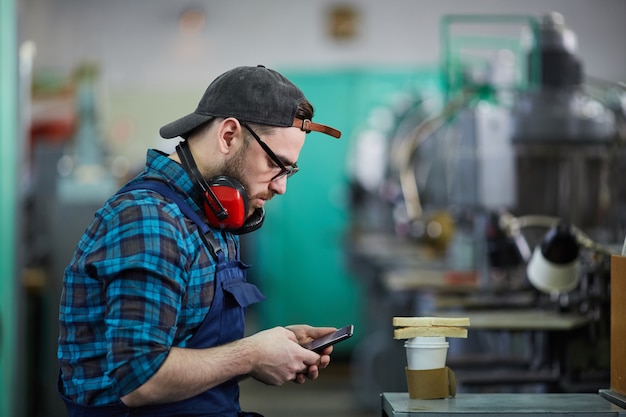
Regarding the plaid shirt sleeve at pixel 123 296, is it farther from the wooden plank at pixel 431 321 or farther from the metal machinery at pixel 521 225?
the metal machinery at pixel 521 225

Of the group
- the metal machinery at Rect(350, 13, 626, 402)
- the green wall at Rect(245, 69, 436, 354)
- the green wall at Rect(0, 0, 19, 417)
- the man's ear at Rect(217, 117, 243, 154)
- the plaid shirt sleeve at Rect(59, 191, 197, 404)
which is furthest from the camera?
the green wall at Rect(245, 69, 436, 354)

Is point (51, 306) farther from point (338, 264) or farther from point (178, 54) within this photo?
point (178, 54)

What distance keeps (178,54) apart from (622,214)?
21.4 feet

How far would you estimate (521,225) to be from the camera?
183 inches

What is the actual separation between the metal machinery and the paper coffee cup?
1.20 metres

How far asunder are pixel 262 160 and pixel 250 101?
131mm

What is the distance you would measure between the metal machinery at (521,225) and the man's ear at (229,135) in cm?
160

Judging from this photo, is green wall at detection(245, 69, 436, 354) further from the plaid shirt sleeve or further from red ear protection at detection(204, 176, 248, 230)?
the plaid shirt sleeve

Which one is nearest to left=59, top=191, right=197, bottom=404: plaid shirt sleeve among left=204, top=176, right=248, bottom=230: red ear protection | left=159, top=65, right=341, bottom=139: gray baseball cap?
left=204, top=176, right=248, bottom=230: red ear protection

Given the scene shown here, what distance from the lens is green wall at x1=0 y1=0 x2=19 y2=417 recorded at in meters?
4.42

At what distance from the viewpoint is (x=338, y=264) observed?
33.7 feet

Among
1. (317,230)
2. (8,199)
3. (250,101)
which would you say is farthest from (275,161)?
(317,230)

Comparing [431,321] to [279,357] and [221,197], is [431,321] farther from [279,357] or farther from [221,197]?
[221,197]

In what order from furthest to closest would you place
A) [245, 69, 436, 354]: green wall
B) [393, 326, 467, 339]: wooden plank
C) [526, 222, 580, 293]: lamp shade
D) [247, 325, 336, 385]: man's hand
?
1. [245, 69, 436, 354]: green wall
2. [526, 222, 580, 293]: lamp shade
3. [393, 326, 467, 339]: wooden plank
4. [247, 325, 336, 385]: man's hand
